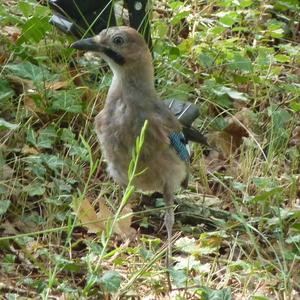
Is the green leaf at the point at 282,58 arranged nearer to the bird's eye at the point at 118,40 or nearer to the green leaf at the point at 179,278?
the bird's eye at the point at 118,40

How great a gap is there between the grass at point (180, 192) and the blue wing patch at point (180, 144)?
358 millimetres

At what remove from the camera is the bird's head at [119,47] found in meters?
4.23

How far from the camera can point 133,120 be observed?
4.20 metres

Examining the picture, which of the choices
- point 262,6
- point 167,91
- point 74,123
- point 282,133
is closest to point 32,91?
point 74,123

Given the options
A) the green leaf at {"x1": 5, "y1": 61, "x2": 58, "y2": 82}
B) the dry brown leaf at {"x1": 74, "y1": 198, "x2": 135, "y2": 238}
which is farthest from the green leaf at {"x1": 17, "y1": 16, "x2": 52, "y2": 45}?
the dry brown leaf at {"x1": 74, "y1": 198, "x2": 135, "y2": 238}

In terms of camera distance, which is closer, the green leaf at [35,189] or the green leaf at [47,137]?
the green leaf at [35,189]

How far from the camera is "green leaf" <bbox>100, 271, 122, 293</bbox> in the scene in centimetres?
355

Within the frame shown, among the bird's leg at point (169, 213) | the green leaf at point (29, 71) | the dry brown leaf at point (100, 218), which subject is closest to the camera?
the dry brown leaf at point (100, 218)

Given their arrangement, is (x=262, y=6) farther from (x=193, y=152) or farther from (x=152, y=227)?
(x=152, y=227)

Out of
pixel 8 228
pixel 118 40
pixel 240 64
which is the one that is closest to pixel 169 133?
pixel 118 40

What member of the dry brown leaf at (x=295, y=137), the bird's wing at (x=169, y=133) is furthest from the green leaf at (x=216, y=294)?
the dry brown leaf at (x=295, y=137)

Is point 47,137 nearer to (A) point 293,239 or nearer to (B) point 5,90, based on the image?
(B) point 5,90

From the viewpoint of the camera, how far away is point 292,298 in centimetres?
393

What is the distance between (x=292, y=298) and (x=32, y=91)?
6.14 feet
